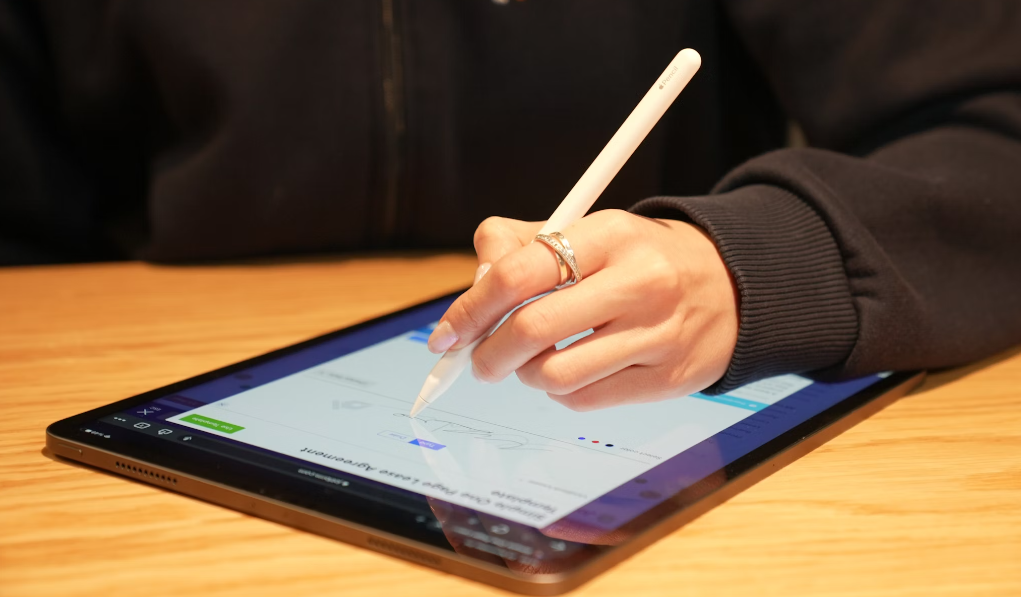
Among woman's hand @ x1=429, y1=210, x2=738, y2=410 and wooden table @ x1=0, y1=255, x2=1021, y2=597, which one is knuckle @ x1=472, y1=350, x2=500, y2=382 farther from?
wooden table @ x1=0, y1=255, x2=1021, y2=597

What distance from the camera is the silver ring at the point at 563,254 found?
426 mm

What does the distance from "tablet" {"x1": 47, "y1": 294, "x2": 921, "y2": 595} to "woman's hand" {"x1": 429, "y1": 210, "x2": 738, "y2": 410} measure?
26mm

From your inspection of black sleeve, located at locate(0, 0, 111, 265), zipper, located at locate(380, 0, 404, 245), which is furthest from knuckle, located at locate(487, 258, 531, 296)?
black sleeve, located at locate(0, 0, 111, 265)

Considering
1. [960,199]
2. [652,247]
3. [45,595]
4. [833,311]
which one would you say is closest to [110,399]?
[45,595]

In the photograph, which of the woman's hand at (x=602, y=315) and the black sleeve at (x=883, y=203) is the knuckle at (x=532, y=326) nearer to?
the woman's hand at (x=602, y=315)

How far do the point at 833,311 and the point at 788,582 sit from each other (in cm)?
22

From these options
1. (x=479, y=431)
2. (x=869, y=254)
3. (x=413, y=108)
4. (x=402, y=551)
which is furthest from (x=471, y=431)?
(x=413, y=108)

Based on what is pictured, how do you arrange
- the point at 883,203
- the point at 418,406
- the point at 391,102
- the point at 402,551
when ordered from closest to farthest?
the point at 402,551
the point at 418,406
the point at 883,203
the point at 391,102

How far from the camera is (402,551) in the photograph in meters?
0.35

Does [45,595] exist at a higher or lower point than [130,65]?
lower

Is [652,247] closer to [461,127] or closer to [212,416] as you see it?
[212,416]

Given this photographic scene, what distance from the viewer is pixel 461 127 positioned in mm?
810

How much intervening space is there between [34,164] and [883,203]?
0.69 metres

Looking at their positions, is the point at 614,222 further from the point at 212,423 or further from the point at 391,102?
the point at 391,102
